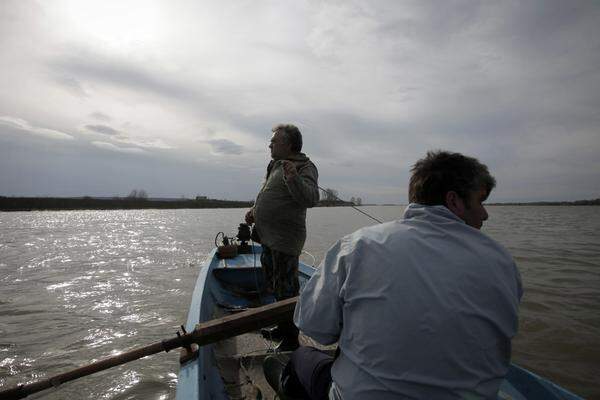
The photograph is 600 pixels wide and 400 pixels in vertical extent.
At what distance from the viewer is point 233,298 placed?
6.18 m

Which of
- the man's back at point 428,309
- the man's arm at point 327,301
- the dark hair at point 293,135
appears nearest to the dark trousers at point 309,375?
the man's arm at point 327,301

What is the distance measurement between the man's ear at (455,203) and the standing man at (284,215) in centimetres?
224

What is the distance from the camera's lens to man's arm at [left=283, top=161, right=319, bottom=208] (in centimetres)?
359

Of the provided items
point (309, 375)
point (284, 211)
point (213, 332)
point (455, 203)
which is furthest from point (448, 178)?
point (284, 211)

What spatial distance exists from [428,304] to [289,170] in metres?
2.54

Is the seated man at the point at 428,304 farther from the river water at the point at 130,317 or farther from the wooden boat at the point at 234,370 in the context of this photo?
the river water at the point at 130,317

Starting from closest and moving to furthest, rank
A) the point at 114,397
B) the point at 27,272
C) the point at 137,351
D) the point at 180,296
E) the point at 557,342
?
the point at 137,351 → the point at 114,397 → the point at 557,342 → the point at 180,296 → the point at 27,272

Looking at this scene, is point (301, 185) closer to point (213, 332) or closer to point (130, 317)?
point (213, 332)

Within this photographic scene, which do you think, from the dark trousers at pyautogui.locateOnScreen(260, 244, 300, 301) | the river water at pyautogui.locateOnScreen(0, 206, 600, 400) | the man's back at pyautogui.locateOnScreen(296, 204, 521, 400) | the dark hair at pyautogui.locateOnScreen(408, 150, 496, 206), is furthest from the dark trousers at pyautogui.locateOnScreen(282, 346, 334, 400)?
the river water at pyautogui.locateOnScreen(0, 206, 600, 400)

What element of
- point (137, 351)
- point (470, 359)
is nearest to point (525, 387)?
point (470, 359)

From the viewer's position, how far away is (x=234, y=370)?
3652mm

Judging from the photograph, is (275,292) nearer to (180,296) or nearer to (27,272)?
(180,296)

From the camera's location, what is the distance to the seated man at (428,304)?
4.13ft

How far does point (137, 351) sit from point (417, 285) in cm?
244
